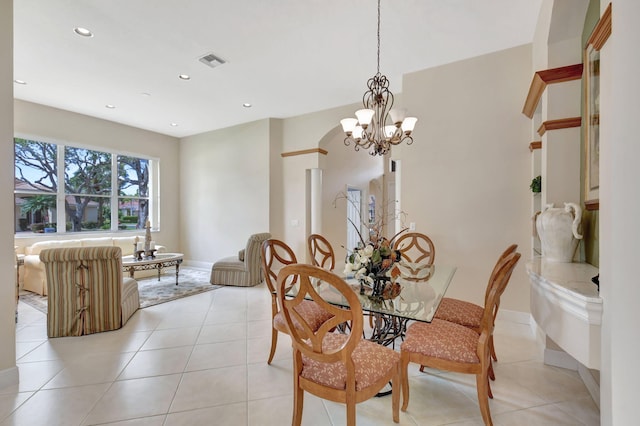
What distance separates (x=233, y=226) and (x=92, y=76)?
3358 millimetres

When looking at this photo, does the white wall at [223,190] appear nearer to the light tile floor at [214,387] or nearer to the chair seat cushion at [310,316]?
the light tile floor at [214,387]

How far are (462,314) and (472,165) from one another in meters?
1.94

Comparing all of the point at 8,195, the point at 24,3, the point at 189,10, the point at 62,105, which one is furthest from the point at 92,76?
the point at 8,195

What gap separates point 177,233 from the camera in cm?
687

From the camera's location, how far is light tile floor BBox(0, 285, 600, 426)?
66.7 inches

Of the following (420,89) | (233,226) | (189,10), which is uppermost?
(189,10)

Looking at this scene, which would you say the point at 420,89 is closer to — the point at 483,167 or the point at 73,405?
the point at 483,167

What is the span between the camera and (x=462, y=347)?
1.61 metres

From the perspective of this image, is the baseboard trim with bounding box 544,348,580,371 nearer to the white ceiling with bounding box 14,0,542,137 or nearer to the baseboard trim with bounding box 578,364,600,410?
the baseboard trim with bounding box 578,364,600,410

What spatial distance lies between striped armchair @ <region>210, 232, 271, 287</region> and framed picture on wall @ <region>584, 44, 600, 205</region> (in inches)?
165

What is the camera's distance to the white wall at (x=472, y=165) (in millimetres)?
3066

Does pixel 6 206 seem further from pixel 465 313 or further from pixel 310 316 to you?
pixel 465 313

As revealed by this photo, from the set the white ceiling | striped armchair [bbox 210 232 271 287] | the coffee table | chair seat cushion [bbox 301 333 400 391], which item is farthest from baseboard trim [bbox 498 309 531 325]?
the coffee table

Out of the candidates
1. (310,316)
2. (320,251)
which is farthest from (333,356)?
(320,251)
